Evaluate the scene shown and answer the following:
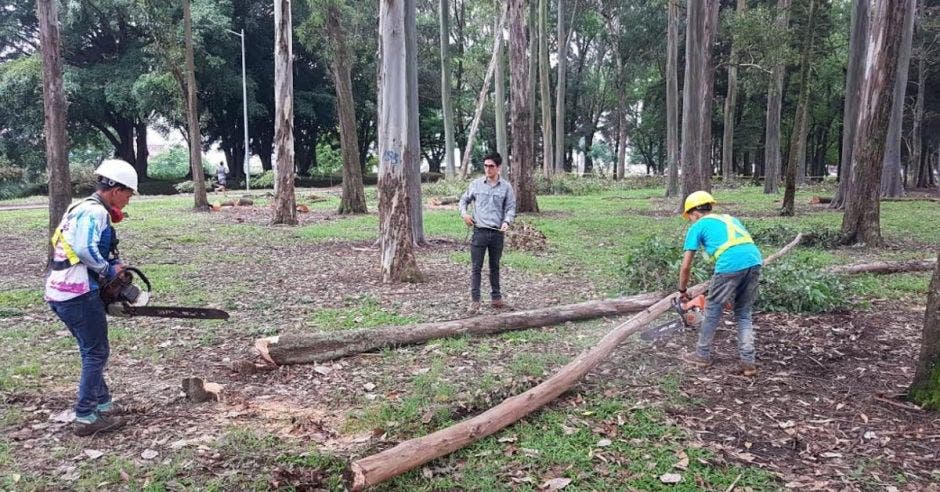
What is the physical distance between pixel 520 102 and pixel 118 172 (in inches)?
612

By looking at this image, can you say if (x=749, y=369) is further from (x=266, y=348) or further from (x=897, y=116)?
(x=897, y=116)

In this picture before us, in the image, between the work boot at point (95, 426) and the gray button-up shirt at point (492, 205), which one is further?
the gray button-up shirt at point (492, 205)

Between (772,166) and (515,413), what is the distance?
2753 centimetres

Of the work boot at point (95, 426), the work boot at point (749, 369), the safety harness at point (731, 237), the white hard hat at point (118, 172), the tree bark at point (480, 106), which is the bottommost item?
the work boot at point (95, 426)

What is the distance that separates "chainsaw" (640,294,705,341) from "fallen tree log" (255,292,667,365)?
2.30 ft

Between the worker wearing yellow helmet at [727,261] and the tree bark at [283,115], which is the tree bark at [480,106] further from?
the worker wearing yellow helmet at [727,261]

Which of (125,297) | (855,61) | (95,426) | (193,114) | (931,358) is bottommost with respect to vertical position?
(95,426)

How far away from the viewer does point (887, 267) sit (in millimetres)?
9750

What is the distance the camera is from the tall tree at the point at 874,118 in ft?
36.6

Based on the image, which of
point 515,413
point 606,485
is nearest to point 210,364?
point 515,413

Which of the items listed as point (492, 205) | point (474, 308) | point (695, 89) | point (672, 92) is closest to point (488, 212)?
point (492, 205)

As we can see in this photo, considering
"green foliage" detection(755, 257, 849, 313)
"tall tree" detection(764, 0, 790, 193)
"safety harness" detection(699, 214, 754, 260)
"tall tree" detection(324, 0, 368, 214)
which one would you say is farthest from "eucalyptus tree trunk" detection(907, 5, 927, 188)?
"safety harness" detection(699, 214, 754, 260)

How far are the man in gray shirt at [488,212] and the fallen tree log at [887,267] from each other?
→ 5214 mm

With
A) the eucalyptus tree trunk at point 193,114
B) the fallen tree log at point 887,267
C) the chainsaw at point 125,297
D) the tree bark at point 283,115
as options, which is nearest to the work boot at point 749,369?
the fallen tree log at point 887,267
